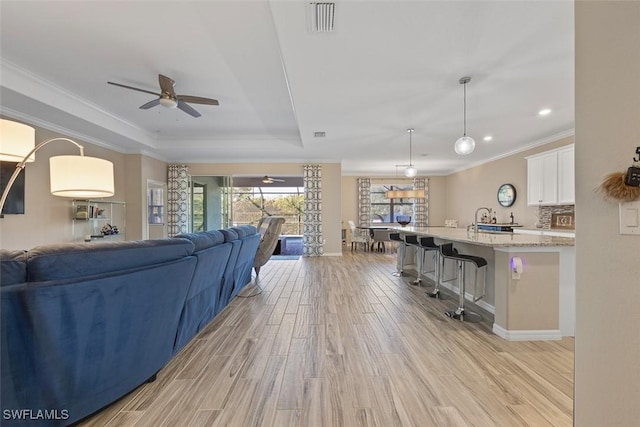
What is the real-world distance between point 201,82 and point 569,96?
4975 millimetres

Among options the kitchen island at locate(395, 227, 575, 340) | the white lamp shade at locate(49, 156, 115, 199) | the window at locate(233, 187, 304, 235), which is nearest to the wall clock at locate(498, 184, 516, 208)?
the kitchen island at locate(395, 227, 575, 340)

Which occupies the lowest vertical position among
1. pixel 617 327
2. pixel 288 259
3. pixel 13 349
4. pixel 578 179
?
pixel 288 259

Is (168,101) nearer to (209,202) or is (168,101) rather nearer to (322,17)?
(322,17)

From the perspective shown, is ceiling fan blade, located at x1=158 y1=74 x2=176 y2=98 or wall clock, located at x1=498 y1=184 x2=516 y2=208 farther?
wall clock, located at x1=498 y1=184 x2=516 y2=208

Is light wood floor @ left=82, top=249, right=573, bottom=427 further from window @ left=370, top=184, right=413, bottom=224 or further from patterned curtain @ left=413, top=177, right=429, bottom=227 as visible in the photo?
window @ left=370, top=184, right=413, bottom=224

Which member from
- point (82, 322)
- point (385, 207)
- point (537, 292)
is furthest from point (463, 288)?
point (385, 207)

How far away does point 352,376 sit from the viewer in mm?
1942

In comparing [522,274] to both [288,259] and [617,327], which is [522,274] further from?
[288,259]

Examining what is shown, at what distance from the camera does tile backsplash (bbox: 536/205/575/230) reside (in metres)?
5.28

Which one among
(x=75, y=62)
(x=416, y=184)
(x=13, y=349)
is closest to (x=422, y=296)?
(x=13, y=349)

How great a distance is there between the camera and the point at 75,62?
334 centimetres

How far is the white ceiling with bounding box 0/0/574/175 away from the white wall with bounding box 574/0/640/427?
1.35m

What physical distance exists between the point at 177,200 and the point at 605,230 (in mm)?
8348

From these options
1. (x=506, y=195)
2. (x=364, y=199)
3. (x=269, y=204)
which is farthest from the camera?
(x=269, y=204)
